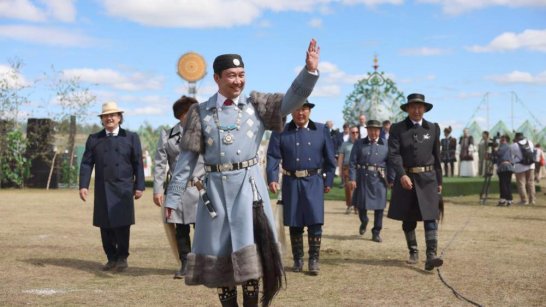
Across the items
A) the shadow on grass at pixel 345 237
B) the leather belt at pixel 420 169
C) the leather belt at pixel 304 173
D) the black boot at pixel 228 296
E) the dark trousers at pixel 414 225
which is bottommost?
the shadow on grass at pixel 345 237

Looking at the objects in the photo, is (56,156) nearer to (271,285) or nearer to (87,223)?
(87,223)

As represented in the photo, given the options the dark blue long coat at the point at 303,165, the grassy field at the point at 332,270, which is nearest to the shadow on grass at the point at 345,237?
the grassy field at the point at 332,270

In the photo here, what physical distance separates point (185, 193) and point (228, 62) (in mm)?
3420

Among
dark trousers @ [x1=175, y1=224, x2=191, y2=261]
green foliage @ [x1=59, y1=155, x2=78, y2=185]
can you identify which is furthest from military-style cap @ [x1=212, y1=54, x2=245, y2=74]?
green foliage @ [x1=59, y1=155, x2=78, y2=185]

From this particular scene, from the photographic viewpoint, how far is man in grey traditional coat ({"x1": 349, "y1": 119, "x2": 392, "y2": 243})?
44.4 ft

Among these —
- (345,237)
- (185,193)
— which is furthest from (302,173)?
(345,237)

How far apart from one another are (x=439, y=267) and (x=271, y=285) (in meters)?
4.64

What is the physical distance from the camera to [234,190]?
5719mm

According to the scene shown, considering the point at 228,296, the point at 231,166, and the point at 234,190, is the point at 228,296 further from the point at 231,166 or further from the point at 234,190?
the point at 231,166

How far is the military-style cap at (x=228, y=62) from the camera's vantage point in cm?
572

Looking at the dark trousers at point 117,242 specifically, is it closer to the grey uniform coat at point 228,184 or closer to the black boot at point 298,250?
the black boot at point 298,250

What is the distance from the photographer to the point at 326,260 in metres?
10.5

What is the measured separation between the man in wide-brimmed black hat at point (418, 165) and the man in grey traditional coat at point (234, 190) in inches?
162

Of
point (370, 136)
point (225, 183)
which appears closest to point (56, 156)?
point (370, 136)
